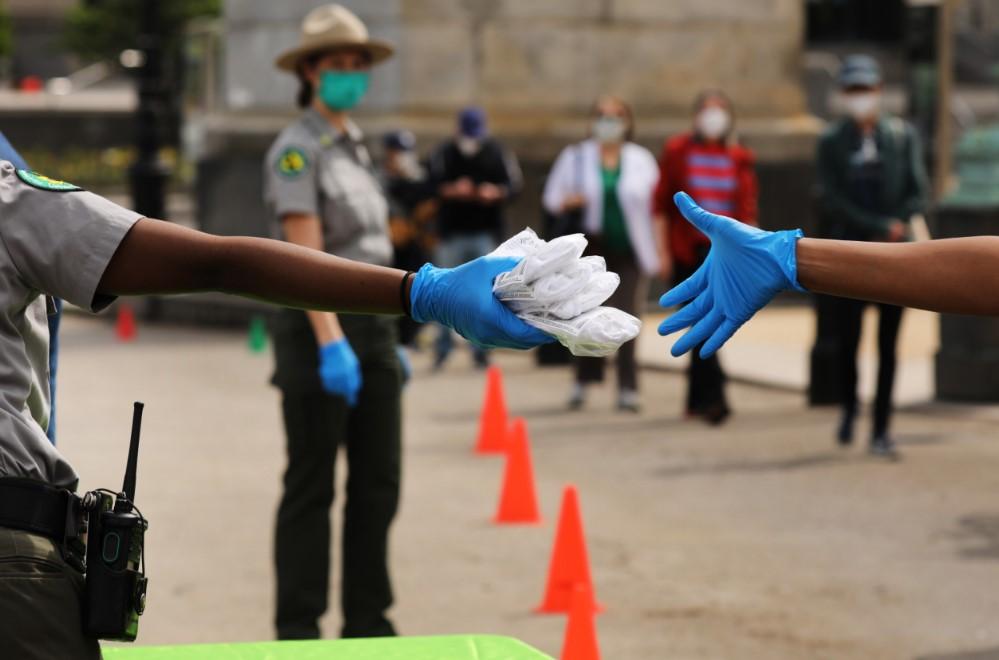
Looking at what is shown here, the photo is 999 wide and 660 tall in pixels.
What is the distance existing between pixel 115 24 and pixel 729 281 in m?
39.5

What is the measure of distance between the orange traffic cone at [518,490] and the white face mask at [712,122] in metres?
3.63

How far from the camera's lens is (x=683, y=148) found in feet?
40.0

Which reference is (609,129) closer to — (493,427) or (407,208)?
(493,427)

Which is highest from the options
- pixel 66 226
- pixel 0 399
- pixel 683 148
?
pixel 66 226

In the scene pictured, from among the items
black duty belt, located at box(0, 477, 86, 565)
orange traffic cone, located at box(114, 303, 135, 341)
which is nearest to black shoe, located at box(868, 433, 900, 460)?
black duty belt, located at box(0, 477, 86, 565)

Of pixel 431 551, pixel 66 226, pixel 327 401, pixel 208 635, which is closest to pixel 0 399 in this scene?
→ pixel 66 226

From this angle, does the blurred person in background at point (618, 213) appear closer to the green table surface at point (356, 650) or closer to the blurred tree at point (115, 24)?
the green table surface at point (356, 650)

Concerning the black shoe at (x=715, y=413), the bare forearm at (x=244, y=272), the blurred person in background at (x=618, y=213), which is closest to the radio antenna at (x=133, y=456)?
the bare forearm at (x=244, y=272)

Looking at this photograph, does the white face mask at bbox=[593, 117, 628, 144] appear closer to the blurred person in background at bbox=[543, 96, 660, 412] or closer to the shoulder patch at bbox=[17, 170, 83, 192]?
the blurred person in background at bbox=[543, 96, 660, 412]

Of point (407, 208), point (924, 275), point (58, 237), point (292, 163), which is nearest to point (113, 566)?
point (58, 237)

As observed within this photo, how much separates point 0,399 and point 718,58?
16.6 meters

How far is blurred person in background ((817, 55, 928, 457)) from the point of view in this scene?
1101 centimetres

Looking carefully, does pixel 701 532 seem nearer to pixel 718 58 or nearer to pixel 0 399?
pixel 0 399

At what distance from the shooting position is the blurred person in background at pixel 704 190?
12102 millimetres
